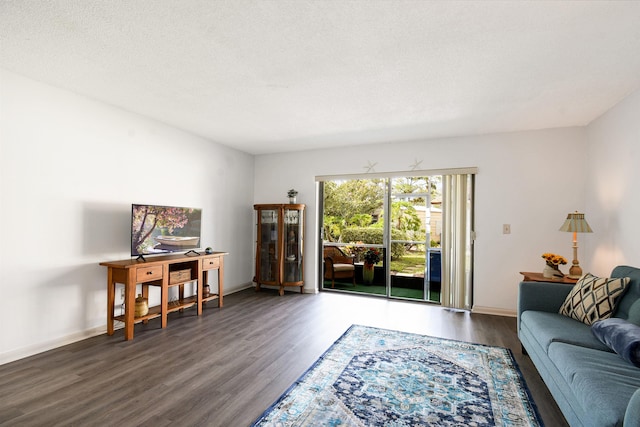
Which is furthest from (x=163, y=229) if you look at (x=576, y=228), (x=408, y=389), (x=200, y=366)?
(x=576, y=228)

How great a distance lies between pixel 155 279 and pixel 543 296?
3.74 metres

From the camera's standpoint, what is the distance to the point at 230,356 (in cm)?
278

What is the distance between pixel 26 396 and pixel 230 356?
4.44 ft

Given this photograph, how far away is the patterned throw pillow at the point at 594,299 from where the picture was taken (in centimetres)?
228

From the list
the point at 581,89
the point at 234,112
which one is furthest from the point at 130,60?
the point at 581,89

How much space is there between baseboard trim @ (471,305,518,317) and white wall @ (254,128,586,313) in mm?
12

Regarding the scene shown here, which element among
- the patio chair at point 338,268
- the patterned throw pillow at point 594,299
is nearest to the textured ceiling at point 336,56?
the patterned throw pillow at point 594,299

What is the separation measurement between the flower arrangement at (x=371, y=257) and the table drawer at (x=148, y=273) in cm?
376

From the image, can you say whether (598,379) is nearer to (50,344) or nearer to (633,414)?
(633,414)

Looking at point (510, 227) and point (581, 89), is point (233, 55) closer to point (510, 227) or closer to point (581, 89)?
point (581, 89)

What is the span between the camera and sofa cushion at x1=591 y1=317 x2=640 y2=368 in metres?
1.69

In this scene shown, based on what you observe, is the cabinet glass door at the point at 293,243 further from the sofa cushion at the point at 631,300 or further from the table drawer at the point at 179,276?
the sofa cushion at the point at 631,300

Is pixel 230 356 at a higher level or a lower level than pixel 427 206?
lower

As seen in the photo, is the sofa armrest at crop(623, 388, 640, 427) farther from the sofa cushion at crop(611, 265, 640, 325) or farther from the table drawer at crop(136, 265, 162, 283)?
the table drawer at crop(136, 265, 162, 283)
